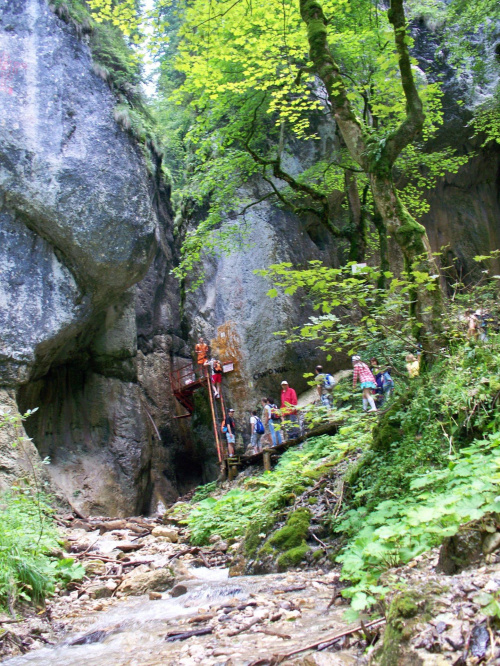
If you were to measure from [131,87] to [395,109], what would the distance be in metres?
8.28

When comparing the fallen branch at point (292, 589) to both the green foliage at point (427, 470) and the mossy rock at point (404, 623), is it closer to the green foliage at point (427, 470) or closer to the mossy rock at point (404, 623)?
the green foliage at point (427, 470)

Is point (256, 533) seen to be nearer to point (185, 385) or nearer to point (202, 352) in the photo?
point (202, 352)

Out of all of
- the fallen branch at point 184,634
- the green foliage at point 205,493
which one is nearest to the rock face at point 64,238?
the green foliage at point 205,493

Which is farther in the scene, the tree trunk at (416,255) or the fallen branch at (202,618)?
the tree trunk at (416,255)

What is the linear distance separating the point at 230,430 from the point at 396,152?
1140cm

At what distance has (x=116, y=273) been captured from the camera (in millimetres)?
14266

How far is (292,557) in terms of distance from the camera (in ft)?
17.1

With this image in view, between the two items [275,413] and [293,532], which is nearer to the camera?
[293,532]

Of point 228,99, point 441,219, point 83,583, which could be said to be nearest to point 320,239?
point 441,219

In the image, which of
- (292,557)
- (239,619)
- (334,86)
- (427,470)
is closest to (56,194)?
(334,86)

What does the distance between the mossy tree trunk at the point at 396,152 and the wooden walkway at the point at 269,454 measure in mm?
4922

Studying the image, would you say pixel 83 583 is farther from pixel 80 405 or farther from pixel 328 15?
pixel 328 15

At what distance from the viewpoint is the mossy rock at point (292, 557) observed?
518cm

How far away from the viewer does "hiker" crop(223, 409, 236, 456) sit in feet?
50.7
